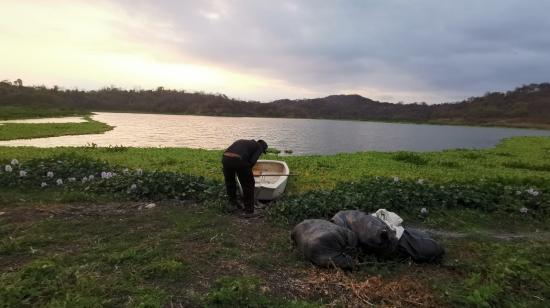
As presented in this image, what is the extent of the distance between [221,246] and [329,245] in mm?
2055

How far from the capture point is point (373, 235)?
22.5ft

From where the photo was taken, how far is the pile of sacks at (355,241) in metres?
6.59

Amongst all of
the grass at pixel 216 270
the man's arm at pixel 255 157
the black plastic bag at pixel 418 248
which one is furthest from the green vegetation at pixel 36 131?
the black plastic bag at pixel 418 248

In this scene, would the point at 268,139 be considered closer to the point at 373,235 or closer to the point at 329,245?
the point at 373,235

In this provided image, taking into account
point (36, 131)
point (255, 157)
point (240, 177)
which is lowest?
point (36, 131)

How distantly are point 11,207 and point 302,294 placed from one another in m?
7.85

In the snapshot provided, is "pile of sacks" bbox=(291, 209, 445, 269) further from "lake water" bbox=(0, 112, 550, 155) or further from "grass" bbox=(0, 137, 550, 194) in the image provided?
"lake water" bbox=(0, 112, 550, 155)

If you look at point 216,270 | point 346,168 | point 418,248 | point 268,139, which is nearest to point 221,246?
point 216,270

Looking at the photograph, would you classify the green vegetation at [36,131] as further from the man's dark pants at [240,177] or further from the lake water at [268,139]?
the man's dark pants at [240,177]

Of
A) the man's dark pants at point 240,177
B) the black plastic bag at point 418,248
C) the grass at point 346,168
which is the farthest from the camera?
the grass at point 346,168

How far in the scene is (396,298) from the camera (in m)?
5.72

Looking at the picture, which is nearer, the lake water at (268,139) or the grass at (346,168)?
the grass at (346,168)

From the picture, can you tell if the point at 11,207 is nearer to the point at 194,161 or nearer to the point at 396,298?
the point at 396,298

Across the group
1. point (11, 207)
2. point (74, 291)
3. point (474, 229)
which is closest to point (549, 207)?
point (474, 229)
